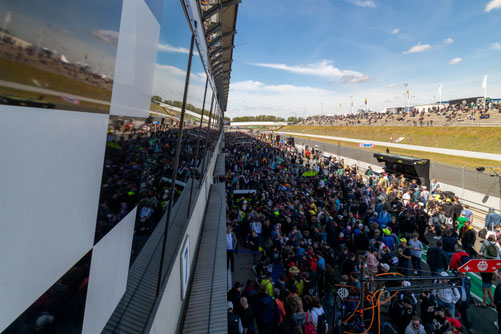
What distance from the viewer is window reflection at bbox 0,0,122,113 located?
2.00 feet

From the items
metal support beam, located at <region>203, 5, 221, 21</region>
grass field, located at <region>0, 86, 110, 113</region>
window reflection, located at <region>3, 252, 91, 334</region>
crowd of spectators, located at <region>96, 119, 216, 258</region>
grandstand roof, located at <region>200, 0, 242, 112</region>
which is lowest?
window reflection, located at <region>3, 252, 91, 334</region>

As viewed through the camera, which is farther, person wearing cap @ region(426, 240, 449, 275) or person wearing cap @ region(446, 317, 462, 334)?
person wearing cap @ region(426, 240, 449, 275)

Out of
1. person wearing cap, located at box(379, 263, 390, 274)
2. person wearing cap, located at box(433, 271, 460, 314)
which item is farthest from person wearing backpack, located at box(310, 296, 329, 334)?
person wearing cap, located at box(433, 271, 460, 314)

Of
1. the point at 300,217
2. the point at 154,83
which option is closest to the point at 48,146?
the point at 154,83

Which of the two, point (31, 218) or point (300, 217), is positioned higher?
point (31, 218)

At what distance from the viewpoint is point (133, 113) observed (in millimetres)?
1617

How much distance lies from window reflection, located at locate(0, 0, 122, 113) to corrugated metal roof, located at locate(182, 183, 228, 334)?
3.28m

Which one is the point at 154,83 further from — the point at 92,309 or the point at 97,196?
the point at 92,309

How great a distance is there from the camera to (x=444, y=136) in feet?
108

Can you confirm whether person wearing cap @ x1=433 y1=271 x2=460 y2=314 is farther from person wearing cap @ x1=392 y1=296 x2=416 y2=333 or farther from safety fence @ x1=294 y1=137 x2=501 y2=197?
safety fence @ x1=294 y1=137 x2=501 y2=197

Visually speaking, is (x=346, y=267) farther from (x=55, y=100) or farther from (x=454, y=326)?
(x=55, y=100)

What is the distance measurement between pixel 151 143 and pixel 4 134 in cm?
149

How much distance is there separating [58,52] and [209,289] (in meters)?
4.08

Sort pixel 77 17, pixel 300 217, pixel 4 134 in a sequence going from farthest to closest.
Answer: pixel 300 217, pixel 77 17, pixel 4 134
